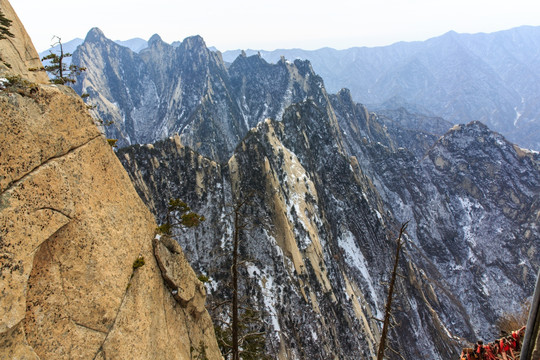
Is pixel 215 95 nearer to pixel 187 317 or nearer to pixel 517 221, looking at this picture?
pixel 517 221

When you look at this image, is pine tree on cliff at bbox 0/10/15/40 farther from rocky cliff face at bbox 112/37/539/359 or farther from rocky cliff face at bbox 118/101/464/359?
rocky cliff face at bbox 118/101/464/359

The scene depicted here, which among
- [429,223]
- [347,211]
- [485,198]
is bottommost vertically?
[429,223]

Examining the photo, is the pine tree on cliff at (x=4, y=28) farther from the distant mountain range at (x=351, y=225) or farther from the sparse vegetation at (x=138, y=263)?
the distant mountain range at (x=351, y=225)

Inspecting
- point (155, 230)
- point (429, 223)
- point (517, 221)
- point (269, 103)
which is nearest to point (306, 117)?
point (429, 223)

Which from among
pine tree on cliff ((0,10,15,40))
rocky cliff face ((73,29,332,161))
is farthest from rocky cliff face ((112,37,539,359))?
rocky cliff face ((73,29,332,161))

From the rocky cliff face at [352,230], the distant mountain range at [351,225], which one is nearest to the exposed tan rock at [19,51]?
the distant mountain range at [351,225]
